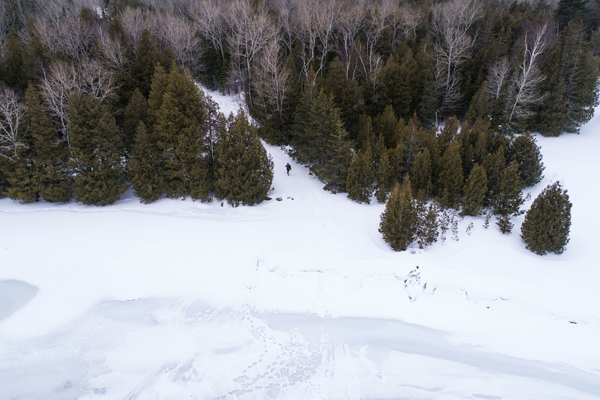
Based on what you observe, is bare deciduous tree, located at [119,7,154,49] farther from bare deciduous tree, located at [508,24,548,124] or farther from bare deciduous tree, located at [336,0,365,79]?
bare deciduous tree, located at [508,24,548,124]

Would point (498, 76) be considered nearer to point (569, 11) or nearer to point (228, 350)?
point (569, 11)

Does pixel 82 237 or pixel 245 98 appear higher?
pixel 245 98

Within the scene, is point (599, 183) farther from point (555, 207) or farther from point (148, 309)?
point (148, 309)

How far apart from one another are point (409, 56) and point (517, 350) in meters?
28.1

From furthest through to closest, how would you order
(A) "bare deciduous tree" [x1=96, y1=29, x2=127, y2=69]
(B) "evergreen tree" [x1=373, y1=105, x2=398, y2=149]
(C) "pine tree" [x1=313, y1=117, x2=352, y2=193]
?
(A) "bare deciduous tree" [x1=96, y1=29, x2=127, y2=69], (B) "evergreen tree" [x1=373, y1=105, x2=398, y2=149], (C) "pine tree" [x1=313, y1=117, x2=352, y2=193]

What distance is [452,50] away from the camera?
105ft

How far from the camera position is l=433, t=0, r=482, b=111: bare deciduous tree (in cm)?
3108

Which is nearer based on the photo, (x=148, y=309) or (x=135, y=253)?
(x=148, y=309)

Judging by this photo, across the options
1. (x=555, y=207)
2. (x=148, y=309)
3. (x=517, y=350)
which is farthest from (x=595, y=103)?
(x=148, y=309)

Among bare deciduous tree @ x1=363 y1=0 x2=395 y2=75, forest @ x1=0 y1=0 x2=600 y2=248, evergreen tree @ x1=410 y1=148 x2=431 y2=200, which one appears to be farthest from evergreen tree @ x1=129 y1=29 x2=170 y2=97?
evergreen tree @ x1=410 y1=148 x2=431 y2=200

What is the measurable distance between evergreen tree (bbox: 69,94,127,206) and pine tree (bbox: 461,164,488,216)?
22654 mm

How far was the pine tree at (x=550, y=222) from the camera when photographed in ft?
49.4

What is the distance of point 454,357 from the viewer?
1155 centimetres

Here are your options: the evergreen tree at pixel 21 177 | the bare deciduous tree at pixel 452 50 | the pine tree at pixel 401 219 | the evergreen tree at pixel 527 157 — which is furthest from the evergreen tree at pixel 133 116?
the bare deciduous tree at pixel 452 50
